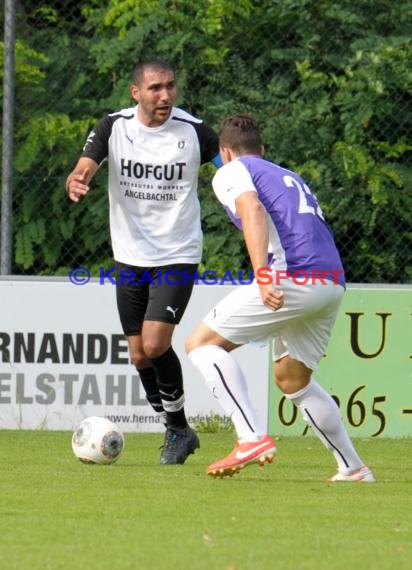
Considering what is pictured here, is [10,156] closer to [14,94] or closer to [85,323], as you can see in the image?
[14,94]

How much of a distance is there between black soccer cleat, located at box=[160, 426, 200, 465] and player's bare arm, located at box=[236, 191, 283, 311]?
1.92m

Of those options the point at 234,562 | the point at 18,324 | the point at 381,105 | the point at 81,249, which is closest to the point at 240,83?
the point at 381,105

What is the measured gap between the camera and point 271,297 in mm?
6953

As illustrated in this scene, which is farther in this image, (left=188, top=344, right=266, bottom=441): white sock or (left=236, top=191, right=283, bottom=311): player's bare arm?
(left=188, top=344, right=266, bottom=441): white sock

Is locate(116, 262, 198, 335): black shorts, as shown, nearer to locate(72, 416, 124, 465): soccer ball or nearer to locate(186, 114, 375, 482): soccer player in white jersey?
locate(72, 416, 124, 465): soccer ball

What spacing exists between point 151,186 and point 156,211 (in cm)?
16

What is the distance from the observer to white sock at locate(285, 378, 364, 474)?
7410 millimetres

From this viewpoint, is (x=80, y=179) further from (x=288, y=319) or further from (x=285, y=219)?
(x=288, y=319)

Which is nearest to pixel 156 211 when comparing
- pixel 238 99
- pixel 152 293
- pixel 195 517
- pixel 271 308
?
pixel 152 293

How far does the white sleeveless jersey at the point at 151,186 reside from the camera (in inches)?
343

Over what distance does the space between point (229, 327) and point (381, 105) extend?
16.7 ft

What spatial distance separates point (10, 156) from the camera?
11.5 m

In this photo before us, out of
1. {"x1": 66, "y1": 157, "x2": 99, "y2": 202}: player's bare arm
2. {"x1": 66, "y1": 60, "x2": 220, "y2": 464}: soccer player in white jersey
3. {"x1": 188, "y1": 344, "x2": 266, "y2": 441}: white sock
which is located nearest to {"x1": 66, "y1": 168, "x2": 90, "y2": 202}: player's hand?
{"x1": 66, "y1": 157, "x2": 99, "y2": 202}: player's bare arm

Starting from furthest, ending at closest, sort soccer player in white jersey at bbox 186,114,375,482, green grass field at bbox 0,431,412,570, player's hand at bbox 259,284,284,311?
soccer player in white jersey at bbox 186,114,375,482 → player's hand at bbox 259,284,284,311 → green grass field at bbox 0,431,412,570
